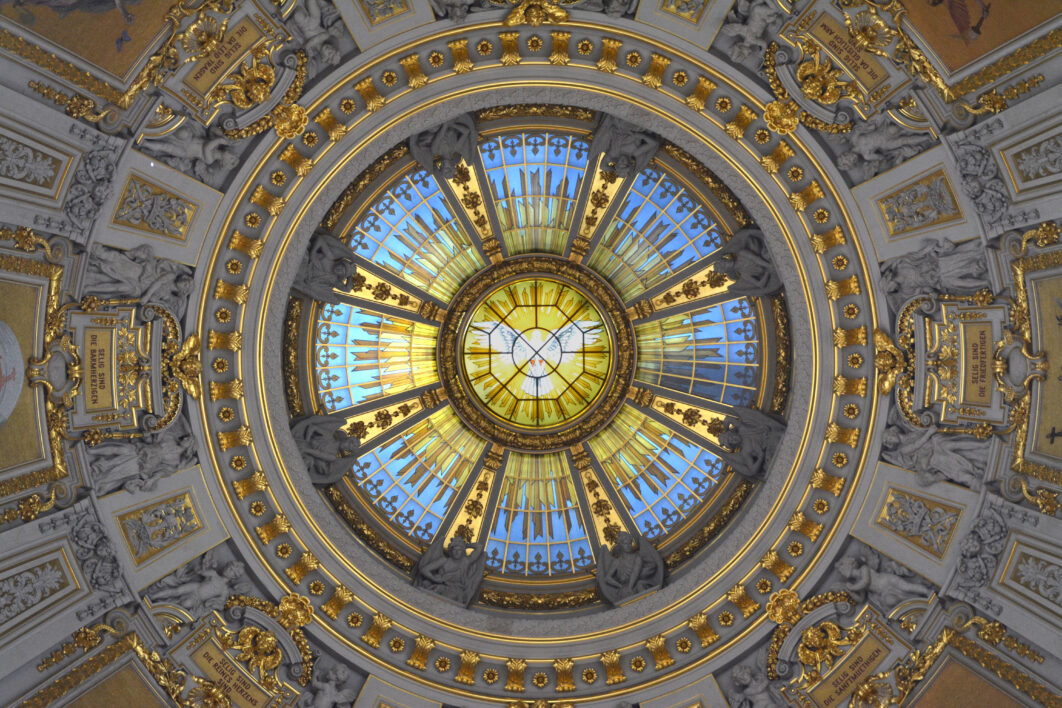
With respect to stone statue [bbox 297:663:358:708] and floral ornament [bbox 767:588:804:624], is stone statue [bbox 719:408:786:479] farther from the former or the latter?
stone statue [bbox 297:663:358:708]

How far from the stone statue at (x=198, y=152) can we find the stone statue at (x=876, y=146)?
389 inches

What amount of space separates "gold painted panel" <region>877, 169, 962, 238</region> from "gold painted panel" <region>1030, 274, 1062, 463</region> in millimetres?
1667

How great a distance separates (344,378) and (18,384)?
595 cm

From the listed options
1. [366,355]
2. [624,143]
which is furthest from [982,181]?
[366,355]

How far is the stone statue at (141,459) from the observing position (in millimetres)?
12148

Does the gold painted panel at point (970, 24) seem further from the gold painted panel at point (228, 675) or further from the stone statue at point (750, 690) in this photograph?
the gold painted panel at point (228, 675)

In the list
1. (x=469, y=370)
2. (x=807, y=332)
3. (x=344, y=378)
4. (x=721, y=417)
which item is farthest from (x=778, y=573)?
(x=344, y=378)

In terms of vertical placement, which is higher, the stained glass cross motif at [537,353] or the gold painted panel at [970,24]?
the gold painted panel at [970,24]

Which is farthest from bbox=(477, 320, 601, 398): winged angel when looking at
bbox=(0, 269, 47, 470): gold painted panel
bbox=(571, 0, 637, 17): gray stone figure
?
bbox=(0, 269, 47, 470): gold painted panel

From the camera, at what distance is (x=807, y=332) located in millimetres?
14211

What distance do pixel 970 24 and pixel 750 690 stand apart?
36.1 ft

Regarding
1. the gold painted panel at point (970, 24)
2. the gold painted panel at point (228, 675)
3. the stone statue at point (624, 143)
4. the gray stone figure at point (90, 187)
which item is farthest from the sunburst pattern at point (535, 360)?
the gold painted panel at point (970, 24)

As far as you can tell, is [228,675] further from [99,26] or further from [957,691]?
[957,691]

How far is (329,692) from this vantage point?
1389 cm
